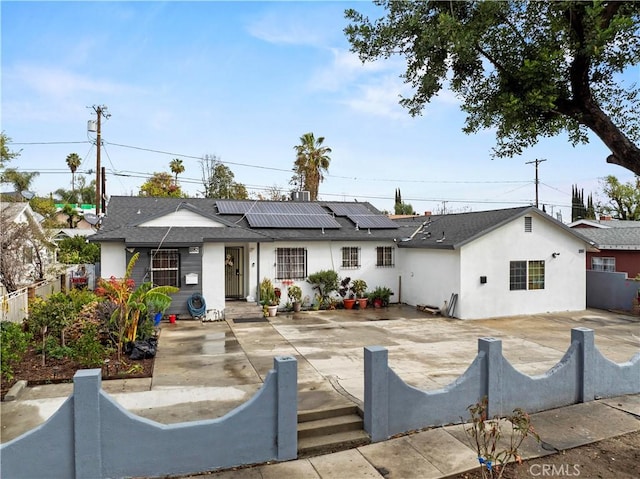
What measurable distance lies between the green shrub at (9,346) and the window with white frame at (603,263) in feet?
77.1

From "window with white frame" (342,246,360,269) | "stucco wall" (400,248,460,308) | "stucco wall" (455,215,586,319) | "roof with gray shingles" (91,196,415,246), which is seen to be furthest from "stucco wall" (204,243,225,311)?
"stucco wall" (455,215,586,319)

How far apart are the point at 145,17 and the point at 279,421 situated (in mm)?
8012

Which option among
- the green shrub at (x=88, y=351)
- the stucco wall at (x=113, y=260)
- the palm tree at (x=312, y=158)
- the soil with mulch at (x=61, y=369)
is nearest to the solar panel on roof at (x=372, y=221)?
the stucco wall at (x=113, y=260)

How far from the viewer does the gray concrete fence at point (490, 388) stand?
17.8 feet

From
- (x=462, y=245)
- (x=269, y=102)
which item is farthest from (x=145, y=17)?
(x=462, y=245)

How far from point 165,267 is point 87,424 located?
10.3 meters

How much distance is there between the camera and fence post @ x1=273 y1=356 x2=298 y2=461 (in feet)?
15.8

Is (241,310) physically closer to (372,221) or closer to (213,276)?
(213,276)

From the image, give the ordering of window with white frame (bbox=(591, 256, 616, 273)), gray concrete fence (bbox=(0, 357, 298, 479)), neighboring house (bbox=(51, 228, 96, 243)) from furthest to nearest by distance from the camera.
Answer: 1. neighboring house (bbox=(51, 228, 96, 243))
2. window with white frame (bbox=(591, 256, 616, 273))
3. gray concrete fence (bbox=(0, 357, 298, 479))

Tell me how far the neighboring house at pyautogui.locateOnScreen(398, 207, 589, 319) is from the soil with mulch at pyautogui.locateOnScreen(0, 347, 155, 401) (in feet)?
35.6

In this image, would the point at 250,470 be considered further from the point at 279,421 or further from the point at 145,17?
the point at 145,17

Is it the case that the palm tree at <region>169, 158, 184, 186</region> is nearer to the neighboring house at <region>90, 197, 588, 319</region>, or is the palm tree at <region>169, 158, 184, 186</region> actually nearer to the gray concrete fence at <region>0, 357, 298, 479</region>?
the neighboring house at <region>90, 197, 588, 319</region>

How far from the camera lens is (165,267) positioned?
45.7 ft

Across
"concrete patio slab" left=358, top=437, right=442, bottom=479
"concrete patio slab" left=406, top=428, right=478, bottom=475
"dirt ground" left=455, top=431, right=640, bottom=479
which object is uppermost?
"concrete patio slab" left=358, top=437, right=442, bottom=479
